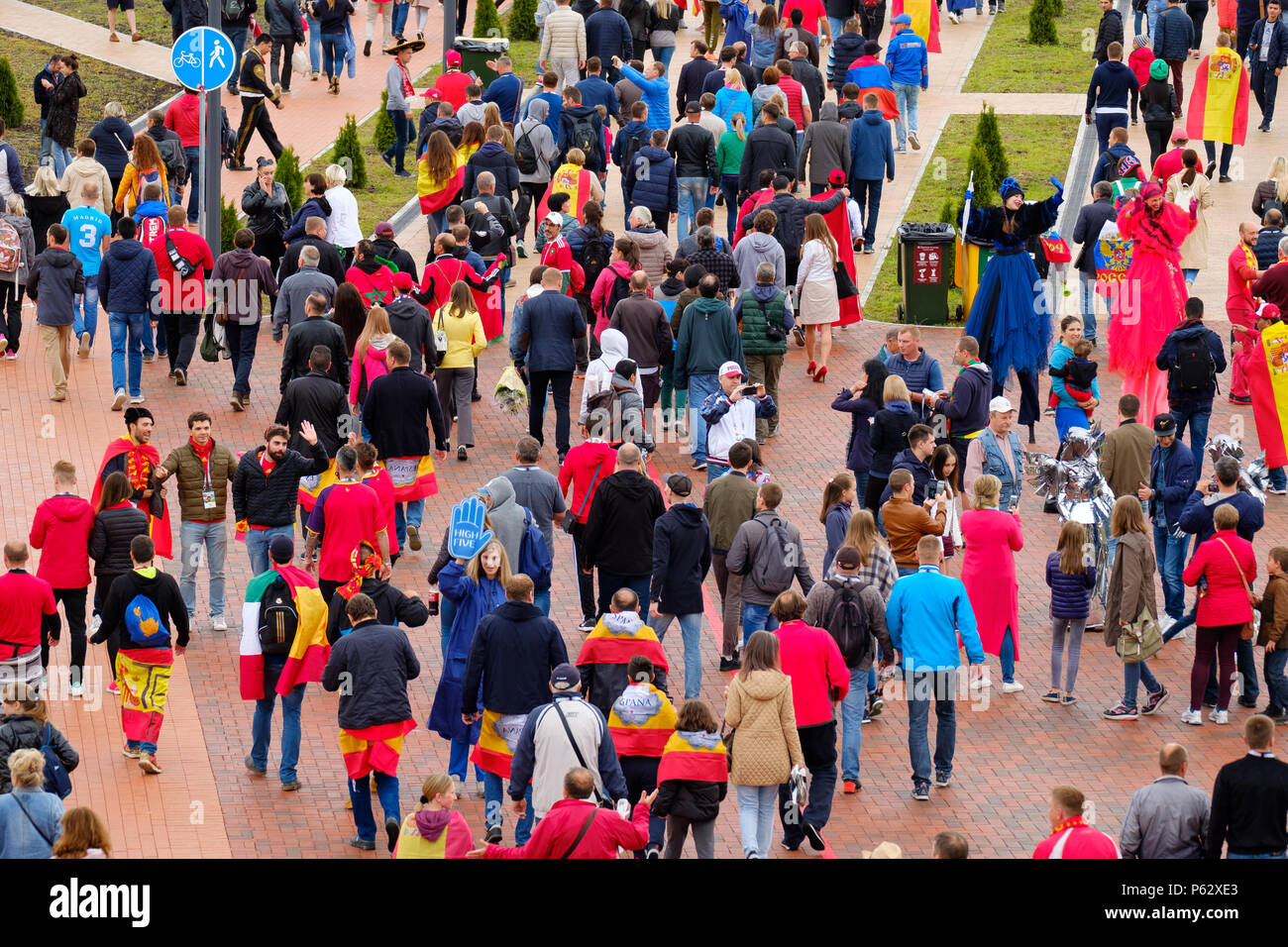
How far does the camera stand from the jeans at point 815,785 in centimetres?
1265

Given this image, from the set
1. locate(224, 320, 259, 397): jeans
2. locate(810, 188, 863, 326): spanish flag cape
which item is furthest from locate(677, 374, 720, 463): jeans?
locate(224, 320, 259, 397): jeans

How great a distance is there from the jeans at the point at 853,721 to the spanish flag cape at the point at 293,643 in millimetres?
3427

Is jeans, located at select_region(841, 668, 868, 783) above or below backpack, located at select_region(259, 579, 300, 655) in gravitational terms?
below

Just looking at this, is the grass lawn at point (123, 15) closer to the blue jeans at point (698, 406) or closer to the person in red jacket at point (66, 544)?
the blue jeans at point (698, 406)

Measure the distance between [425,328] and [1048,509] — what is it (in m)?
5.86

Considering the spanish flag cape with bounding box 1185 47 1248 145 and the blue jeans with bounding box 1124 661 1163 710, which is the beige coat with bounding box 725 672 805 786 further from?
the spanish flag cape with bounding box 1185 47 1248 145

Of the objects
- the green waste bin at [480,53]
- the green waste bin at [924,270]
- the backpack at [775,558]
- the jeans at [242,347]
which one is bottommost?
the backpack at [775,558]

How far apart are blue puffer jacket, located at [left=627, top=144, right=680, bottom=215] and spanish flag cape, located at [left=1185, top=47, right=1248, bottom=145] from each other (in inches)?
341

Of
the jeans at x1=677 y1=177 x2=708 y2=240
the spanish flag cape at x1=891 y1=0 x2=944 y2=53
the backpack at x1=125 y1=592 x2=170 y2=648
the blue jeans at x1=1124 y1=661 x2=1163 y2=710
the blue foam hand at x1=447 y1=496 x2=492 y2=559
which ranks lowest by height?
the blue jeans at x1=1124 y1=661 x2=1163 y2=710

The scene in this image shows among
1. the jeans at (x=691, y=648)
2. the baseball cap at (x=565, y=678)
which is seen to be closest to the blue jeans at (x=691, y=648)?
the jeans at (x=691, y=648)

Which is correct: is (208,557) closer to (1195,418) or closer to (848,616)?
(848,616)

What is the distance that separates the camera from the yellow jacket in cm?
1844
